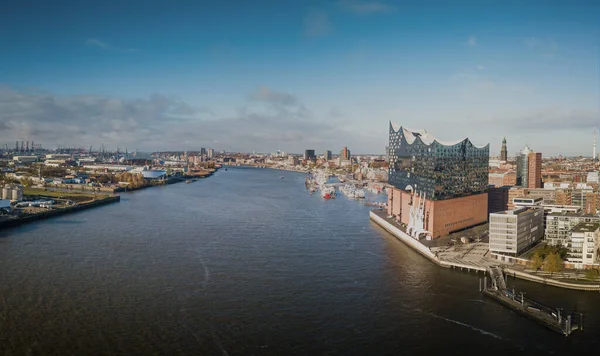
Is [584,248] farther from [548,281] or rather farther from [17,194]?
[17,194]

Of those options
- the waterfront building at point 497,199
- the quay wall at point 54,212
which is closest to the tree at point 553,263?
the waterfront building at point 497,199

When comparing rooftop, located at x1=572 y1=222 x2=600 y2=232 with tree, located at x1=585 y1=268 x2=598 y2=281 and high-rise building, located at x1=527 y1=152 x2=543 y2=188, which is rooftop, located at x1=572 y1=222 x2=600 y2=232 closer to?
tree, located at x1=585 y1=268 x2=598 y2=281

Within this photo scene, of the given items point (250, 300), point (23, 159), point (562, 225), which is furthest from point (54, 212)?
point (23, 159)

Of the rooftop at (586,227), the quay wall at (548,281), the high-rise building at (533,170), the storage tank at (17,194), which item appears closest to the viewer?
the quay wall at (548,281)

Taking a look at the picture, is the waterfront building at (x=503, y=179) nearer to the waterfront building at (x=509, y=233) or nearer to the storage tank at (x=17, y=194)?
the waterfront building at (x=509, y=233)

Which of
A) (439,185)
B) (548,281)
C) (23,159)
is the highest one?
(23,159)
